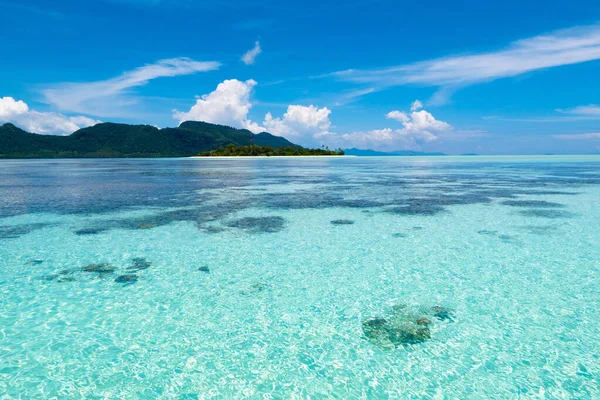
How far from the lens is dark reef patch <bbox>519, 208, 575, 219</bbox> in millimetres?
18562

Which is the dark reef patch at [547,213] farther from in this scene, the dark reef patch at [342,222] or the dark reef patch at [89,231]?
the dark reef patch at [89,231]

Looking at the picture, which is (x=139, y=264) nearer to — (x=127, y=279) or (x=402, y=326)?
(x=127, y=279)

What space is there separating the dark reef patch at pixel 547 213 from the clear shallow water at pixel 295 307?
100cm

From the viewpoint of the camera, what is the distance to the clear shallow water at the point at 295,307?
19.7ft

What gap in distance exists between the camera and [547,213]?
19438mm

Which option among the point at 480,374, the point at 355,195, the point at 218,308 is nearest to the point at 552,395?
the point at 480,374

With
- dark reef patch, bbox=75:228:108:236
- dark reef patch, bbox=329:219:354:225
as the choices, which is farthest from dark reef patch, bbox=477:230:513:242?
dark reef patch, bbox=75:228:108:236

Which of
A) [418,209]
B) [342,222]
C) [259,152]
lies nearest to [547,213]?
[418,209]

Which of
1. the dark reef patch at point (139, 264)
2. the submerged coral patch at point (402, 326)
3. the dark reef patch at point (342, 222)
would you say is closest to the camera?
the submerged coral patch at point (402, 326)

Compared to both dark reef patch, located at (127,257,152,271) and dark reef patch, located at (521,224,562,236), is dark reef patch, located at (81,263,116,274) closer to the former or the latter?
dark reef patch, located at (127,257,152,271)

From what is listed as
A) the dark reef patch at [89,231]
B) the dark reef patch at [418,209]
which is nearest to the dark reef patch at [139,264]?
the dark reef patch at [89,231]

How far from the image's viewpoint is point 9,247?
1338 cm

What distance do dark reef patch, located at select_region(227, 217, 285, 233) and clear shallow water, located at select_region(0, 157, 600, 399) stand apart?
0.30 metres

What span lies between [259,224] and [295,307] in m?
9.02
